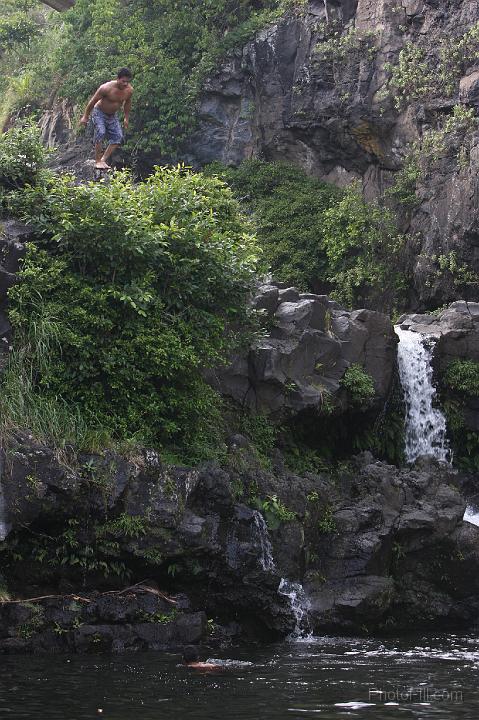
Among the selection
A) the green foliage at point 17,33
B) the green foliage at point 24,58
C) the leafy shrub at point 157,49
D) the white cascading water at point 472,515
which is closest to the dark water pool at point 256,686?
the white cascading water at point 472,515

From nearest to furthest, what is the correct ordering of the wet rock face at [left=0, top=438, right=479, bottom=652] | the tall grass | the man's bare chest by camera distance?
1. the wet rock face at [left=0, top=438, right=479, bottom=652]
2. the tall grass
3. the man's bare chest

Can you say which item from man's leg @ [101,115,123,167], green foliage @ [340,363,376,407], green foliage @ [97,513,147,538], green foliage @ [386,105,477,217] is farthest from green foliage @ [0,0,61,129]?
green foliage @ [97,513,147,538]

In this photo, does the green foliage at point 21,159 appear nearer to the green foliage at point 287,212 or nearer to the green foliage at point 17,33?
the green foliage at point 287,212

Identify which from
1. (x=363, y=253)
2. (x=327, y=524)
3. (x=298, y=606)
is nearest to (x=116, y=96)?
(x=327, y=524)

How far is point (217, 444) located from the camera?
543 inches

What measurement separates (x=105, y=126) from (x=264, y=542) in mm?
9247

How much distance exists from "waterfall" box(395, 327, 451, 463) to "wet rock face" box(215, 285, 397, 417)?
0.74 meters

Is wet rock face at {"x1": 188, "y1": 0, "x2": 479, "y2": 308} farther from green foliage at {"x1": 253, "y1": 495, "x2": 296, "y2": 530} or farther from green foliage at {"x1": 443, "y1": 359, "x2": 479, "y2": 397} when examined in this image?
green foliage at {"x1": 253, "y1": 495, "x2": 296, "y2": 530}

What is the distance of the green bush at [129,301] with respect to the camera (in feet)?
41.0

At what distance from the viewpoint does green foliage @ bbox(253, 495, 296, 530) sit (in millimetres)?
13055

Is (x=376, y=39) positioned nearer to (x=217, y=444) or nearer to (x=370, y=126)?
(x=370, y=126)

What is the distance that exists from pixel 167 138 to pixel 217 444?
1689 cm

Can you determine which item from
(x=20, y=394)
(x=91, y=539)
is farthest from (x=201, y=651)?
(x=20, y=394)

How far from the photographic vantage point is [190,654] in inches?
408
